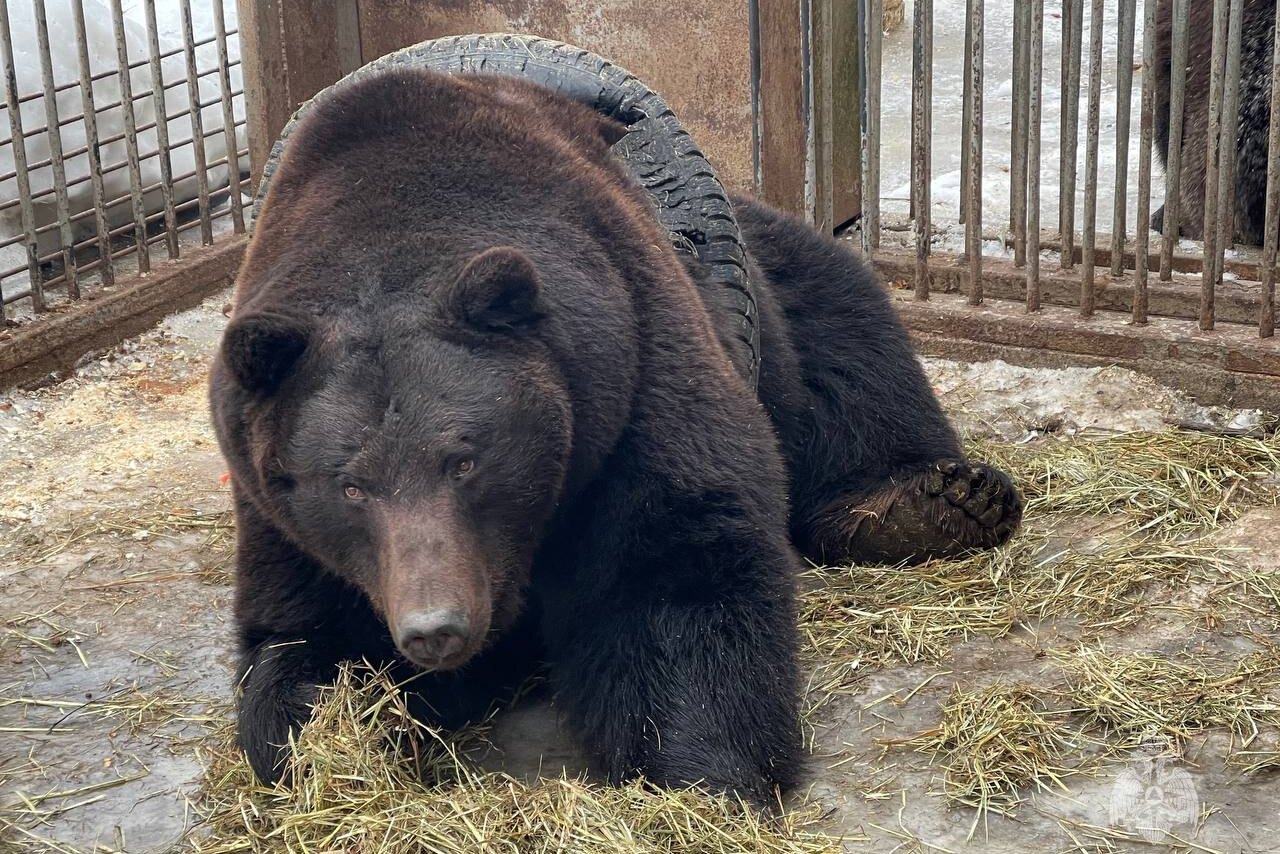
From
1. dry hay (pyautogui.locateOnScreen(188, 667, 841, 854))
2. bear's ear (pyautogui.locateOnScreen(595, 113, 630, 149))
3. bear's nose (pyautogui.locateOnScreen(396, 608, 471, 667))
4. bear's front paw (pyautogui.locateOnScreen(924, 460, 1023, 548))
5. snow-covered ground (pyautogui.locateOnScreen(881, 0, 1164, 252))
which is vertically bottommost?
dry hay (pyautogui.locateOnScreen(188, 667, 841, 854))

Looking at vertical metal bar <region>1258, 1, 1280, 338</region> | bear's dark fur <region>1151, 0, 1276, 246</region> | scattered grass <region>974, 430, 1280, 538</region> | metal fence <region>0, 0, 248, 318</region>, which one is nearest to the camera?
scattered grass <region>974, 430, 1280, 538</region>

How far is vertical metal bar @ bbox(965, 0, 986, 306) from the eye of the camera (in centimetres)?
609

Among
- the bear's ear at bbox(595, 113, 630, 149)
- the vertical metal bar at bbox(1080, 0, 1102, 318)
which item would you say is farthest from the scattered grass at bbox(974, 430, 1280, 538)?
the bear's ear at bbox(595, 113, 630, 149)

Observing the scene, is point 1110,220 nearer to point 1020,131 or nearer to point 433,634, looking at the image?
point 1020,131

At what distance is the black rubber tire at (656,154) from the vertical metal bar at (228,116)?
3405 mm

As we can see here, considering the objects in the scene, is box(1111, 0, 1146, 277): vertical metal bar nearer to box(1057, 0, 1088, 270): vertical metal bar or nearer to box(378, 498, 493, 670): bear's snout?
box(1057, 0, 1088, 270): vertical metal bar

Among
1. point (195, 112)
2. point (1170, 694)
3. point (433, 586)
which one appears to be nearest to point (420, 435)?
point (433, 586)

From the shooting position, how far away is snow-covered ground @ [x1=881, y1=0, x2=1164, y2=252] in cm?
802

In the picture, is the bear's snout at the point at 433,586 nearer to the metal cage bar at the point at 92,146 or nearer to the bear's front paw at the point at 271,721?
the bear's front paw at the point at 271,721

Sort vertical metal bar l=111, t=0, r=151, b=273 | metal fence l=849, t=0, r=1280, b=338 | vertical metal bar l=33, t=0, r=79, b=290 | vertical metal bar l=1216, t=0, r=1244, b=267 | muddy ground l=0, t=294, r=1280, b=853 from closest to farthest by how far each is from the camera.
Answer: muddy ground l=0, t=294, r=1280, b=853 → vertical metal bar l=1216, t=0, r=1244, b=267 → metal fence l=849, t=0, r=1280, b=338 → vertical metal bar l=33, t=0, r=79, b=290 → vertical metal bar l=111, t=0, r=151, b=273

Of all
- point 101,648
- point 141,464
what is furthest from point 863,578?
point 141,464

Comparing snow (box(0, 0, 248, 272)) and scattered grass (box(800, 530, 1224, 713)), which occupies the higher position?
snow (box(0, 0, 248, 272))

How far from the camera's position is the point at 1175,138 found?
5.98 m

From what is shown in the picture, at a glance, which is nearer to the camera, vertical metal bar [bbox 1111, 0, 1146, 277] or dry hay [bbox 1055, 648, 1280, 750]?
dry hay [bbox 1055, 648, 1280, 750]
